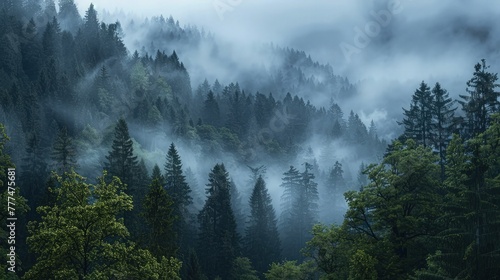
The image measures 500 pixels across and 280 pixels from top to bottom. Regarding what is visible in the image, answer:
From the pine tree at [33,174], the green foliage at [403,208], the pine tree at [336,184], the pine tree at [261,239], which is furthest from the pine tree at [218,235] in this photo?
the green foliage at [403,208]

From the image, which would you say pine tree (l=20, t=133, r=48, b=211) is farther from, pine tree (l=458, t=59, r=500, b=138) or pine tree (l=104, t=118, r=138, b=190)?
pine tree (l=458, t=59, r=500, b=138)

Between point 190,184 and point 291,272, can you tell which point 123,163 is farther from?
point 291,272

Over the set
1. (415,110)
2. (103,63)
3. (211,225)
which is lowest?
(211,225)

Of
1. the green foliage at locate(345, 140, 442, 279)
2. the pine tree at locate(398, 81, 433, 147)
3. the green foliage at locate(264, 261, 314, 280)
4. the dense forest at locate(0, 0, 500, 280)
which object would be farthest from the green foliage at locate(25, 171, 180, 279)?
the pine tree at locate(398, 81, 433, 147)

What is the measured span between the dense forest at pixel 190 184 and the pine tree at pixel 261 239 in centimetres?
33

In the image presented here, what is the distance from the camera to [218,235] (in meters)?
85.2

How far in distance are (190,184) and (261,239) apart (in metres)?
28.6

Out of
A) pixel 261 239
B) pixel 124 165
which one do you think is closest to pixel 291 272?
pixel 124 165

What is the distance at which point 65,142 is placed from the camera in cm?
7612

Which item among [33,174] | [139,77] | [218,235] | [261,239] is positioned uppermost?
[139,77]

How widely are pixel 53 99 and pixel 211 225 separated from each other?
2477 inches

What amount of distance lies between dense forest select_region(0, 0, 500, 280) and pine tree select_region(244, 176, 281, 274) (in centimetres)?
33

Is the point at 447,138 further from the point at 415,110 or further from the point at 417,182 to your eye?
the point at 417,182

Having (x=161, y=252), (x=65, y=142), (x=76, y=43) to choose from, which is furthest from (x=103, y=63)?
(x=161, y=252)
